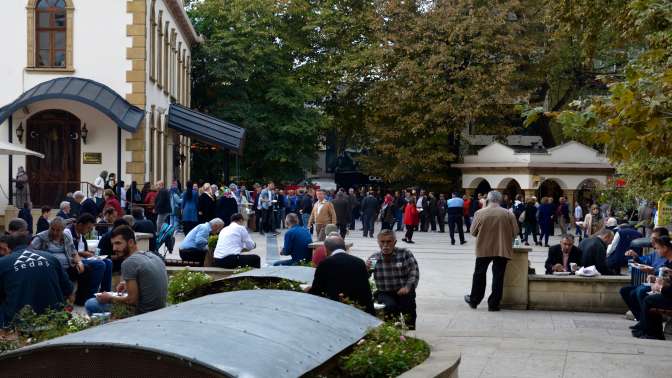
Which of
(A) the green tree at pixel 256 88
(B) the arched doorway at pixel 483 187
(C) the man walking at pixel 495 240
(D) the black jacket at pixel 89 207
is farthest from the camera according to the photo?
(B) the arched doorway at pixel 483 187

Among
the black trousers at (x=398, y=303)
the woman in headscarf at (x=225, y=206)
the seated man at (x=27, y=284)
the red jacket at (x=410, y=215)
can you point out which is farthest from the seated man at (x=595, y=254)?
the red jacket at (x=410, y=215)

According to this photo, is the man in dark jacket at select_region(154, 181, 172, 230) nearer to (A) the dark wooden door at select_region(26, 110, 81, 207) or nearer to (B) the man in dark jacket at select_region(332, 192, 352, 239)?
(A) the dark wooden door at select_region(26, 110, 81, 207)

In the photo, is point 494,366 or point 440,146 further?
point 440,146

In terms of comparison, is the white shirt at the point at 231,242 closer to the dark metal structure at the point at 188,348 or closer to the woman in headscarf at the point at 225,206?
the dark metal structure at the point at 188,348

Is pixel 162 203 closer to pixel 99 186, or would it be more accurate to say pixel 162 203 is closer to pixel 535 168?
pixel 99 186

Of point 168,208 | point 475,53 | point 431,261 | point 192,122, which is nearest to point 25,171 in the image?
point 168,208

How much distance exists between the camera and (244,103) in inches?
2021

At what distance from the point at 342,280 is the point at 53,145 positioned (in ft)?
73.3

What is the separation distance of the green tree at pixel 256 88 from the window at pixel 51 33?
18934 mm

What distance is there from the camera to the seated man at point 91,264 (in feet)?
50.5

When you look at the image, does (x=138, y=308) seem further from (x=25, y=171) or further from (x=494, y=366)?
(x=25, y=171)

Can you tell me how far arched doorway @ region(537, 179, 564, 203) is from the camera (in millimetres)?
56844

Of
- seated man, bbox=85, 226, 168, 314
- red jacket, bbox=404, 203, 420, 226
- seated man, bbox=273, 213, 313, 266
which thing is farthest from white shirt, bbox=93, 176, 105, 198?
seated man, bbox=85, 226, 168, 314

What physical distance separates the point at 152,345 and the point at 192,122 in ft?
111
